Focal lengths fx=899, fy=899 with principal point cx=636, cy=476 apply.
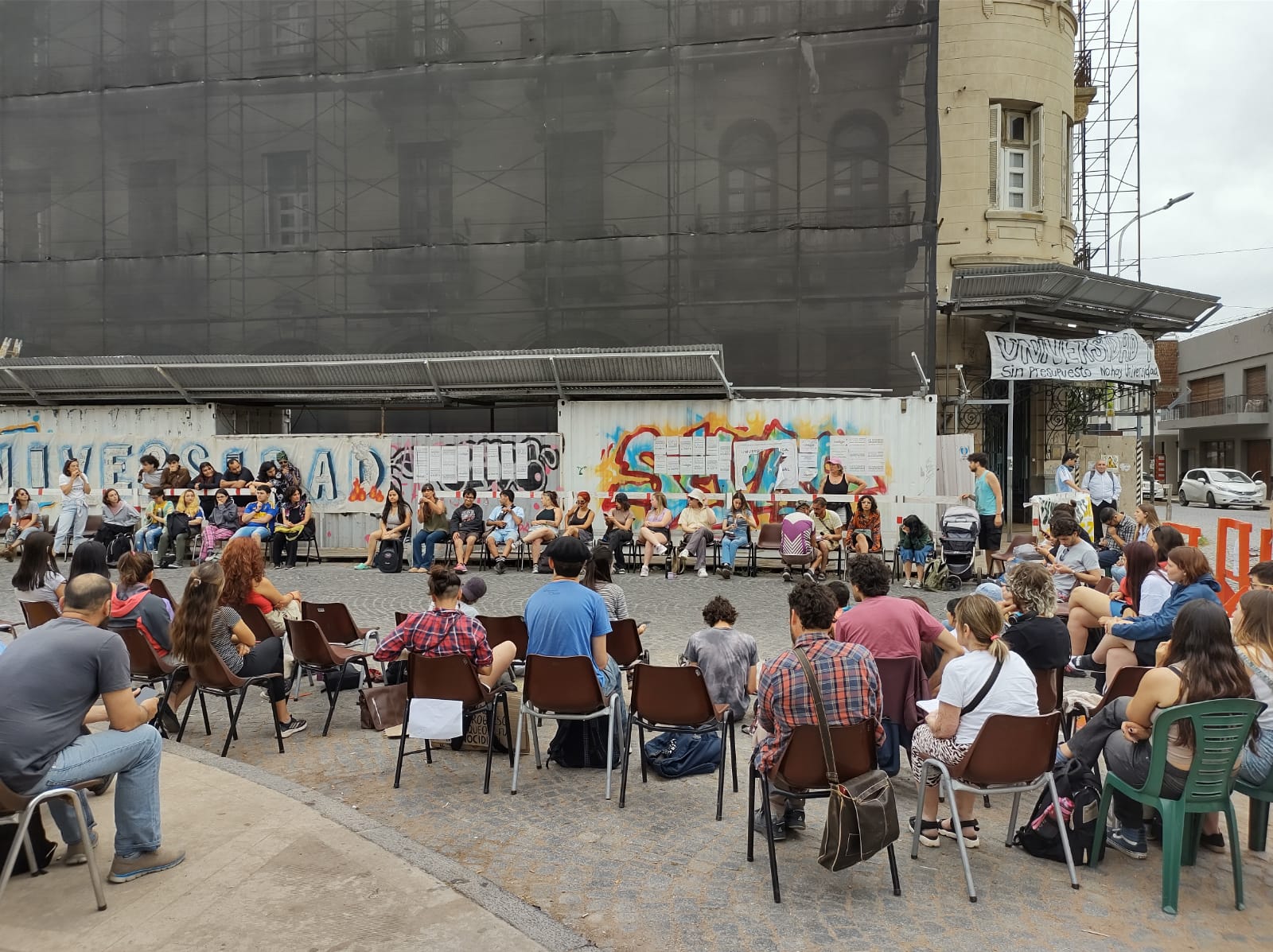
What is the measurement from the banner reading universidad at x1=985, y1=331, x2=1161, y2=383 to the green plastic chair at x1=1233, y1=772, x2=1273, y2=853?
15168 millimetres

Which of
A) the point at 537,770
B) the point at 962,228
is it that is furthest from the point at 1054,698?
the point at 962,228

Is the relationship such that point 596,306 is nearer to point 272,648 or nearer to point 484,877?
point 272,648

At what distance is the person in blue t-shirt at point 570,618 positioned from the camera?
18.6ft

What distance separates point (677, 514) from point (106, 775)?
12.3 m

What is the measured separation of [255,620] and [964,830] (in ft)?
16.7

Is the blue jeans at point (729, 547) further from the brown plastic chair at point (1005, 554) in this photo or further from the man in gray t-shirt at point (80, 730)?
the man in gray t-shirt at point (80, 730)

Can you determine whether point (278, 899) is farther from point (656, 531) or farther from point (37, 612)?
point (656, 531)

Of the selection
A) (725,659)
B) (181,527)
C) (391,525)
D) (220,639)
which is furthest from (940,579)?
(181,527)

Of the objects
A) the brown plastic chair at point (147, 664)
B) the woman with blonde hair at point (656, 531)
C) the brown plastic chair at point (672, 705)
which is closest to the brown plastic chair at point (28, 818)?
the brown plastic chair at point (147, 664)

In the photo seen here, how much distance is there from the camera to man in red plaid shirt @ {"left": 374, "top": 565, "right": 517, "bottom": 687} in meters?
5.77

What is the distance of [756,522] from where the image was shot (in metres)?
15.3

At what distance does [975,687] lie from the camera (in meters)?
4.57

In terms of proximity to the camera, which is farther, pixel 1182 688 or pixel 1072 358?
pixel 1072 358

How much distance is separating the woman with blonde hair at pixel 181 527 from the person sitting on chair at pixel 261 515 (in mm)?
787
